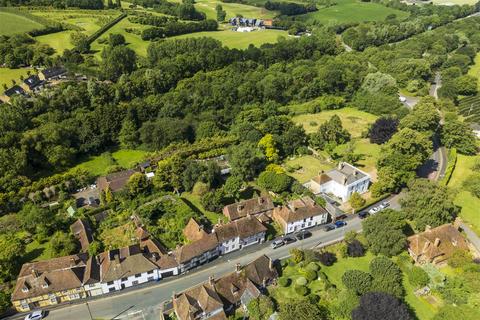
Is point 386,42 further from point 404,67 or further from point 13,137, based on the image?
point 13,137

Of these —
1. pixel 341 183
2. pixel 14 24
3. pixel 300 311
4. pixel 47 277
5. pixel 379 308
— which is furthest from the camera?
pixel 14 24

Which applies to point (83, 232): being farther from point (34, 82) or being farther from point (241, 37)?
point (241, 37)

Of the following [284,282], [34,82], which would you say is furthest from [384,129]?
[34,82]

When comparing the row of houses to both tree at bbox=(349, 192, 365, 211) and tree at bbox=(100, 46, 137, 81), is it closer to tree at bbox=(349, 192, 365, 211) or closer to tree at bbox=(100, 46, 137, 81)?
tree at bbox=(100, 46, 137, 81)

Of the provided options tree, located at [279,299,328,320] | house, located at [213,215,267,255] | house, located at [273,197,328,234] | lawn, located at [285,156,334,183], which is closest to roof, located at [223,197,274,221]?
house, located at [273,197,328,234]

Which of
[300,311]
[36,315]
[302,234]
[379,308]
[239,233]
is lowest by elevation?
[36,315]

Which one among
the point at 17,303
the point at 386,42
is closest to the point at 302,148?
the point at 17,303

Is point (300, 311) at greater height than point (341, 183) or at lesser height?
greater
